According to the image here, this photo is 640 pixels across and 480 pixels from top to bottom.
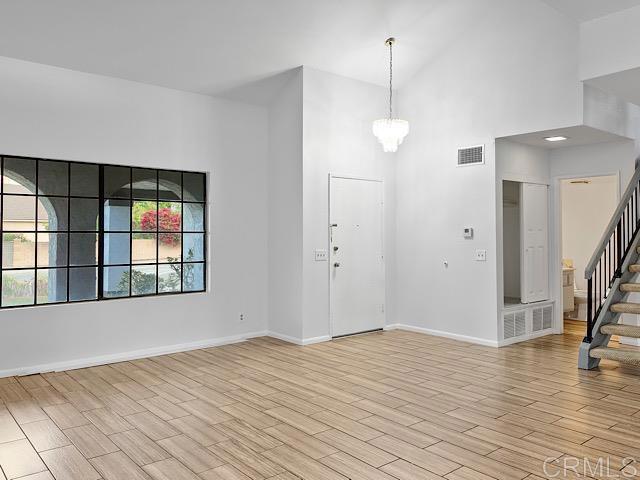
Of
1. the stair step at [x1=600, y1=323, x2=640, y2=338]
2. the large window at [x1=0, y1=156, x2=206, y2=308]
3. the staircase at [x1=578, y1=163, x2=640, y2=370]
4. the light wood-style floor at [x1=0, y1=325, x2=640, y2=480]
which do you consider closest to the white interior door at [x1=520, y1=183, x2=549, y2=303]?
the staircase at [x1=578, y1=163, x2=640, y2=370]

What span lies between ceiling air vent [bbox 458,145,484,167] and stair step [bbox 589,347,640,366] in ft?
8.44

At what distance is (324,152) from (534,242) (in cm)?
307

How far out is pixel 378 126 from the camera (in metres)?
5.92

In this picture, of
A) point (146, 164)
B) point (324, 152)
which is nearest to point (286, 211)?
point (324, 152)

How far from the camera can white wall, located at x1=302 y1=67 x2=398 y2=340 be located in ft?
21.0

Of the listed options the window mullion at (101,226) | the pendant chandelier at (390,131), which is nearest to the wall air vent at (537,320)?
the pendant chandelier at (390,131)

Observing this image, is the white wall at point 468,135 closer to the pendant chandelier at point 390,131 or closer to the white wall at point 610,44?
the white wall at point 610,44

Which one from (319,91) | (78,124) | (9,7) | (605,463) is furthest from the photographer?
(319,91)

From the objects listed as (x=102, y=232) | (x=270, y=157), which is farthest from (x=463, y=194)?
(x=102, y=232)

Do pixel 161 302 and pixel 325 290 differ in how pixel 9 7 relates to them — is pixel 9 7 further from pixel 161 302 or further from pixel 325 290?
pixel 325 290

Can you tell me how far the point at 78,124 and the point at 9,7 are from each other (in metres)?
1.26

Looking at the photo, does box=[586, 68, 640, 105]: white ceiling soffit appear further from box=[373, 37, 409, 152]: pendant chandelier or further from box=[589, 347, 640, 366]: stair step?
box=[589, 347, 640, 366]: stair step

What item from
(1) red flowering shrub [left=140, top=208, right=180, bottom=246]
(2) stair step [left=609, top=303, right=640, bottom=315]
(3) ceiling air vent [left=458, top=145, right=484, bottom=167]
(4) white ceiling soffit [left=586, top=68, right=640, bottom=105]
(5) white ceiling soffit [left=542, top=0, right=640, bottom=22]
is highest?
(5) white ceiling soffit [left=542, top=0, right=640, bottom=22]

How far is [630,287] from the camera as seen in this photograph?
17.7 feet
